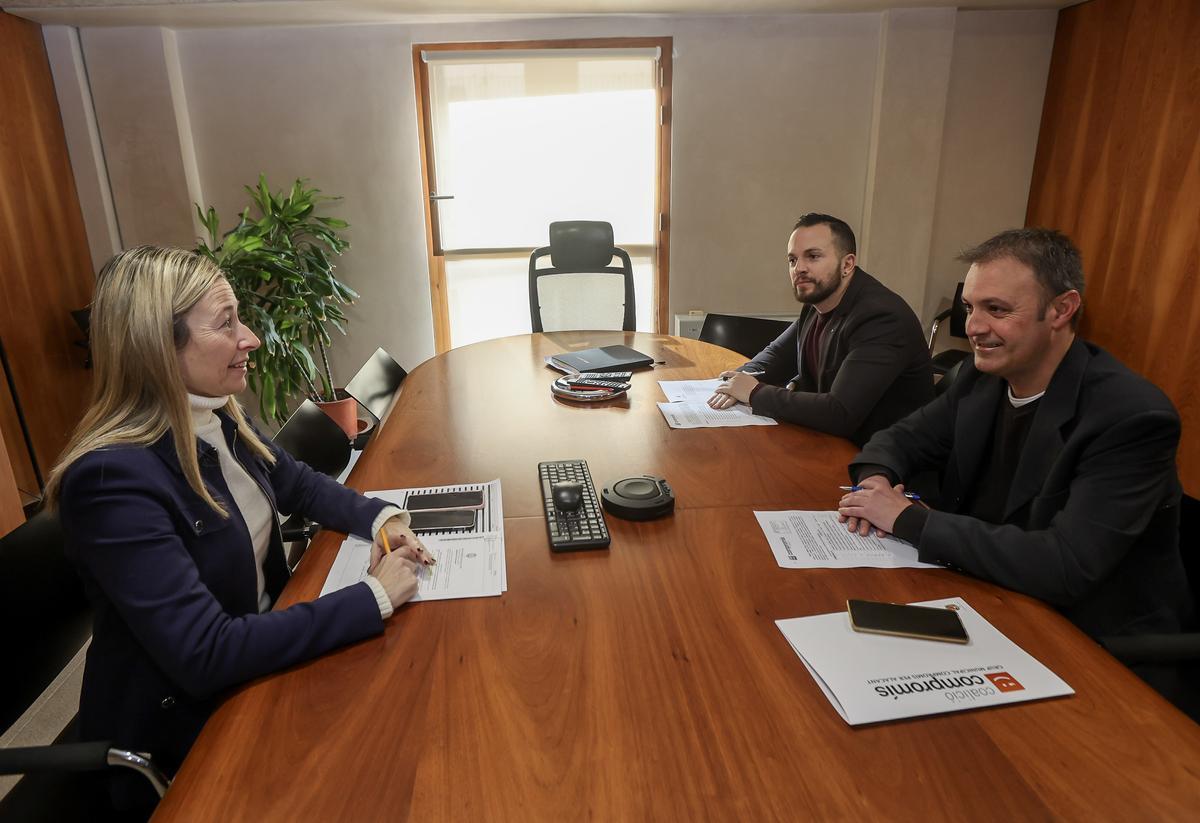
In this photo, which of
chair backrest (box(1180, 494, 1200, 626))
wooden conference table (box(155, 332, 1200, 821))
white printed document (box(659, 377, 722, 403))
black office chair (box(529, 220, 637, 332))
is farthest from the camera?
black office chair (box(529, 220, 637, 332))

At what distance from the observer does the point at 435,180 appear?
14.4 ft

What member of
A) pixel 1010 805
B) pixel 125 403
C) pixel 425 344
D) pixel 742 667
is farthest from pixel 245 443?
pixel 425 344

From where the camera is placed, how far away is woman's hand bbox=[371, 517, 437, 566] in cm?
132

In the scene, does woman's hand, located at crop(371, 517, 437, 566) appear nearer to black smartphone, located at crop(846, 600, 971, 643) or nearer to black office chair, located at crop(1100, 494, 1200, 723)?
black smartphone, located at crop(846, 600, 971, 643)

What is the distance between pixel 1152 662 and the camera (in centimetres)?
122

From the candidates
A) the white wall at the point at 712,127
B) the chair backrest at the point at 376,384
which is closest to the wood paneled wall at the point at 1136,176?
the white wall at the point at 712,127

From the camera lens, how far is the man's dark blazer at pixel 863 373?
2.14 m

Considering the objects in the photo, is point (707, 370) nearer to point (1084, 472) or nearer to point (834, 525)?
point (834, 525)

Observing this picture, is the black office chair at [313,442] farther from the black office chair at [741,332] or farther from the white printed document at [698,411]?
the black office chair at [741,332]

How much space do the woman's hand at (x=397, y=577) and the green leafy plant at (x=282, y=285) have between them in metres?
2.79

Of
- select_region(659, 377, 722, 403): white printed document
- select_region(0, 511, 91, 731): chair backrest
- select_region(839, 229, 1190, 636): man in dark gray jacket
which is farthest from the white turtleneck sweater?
select_region(659, 377, 722, 403): white printed document

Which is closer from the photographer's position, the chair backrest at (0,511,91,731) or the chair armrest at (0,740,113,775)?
the chair armrest at (0,740,113,775)

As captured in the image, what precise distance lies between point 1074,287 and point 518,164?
3.51 metres

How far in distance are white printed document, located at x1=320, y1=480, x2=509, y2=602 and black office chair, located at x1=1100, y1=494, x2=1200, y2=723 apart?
3.59 feet
